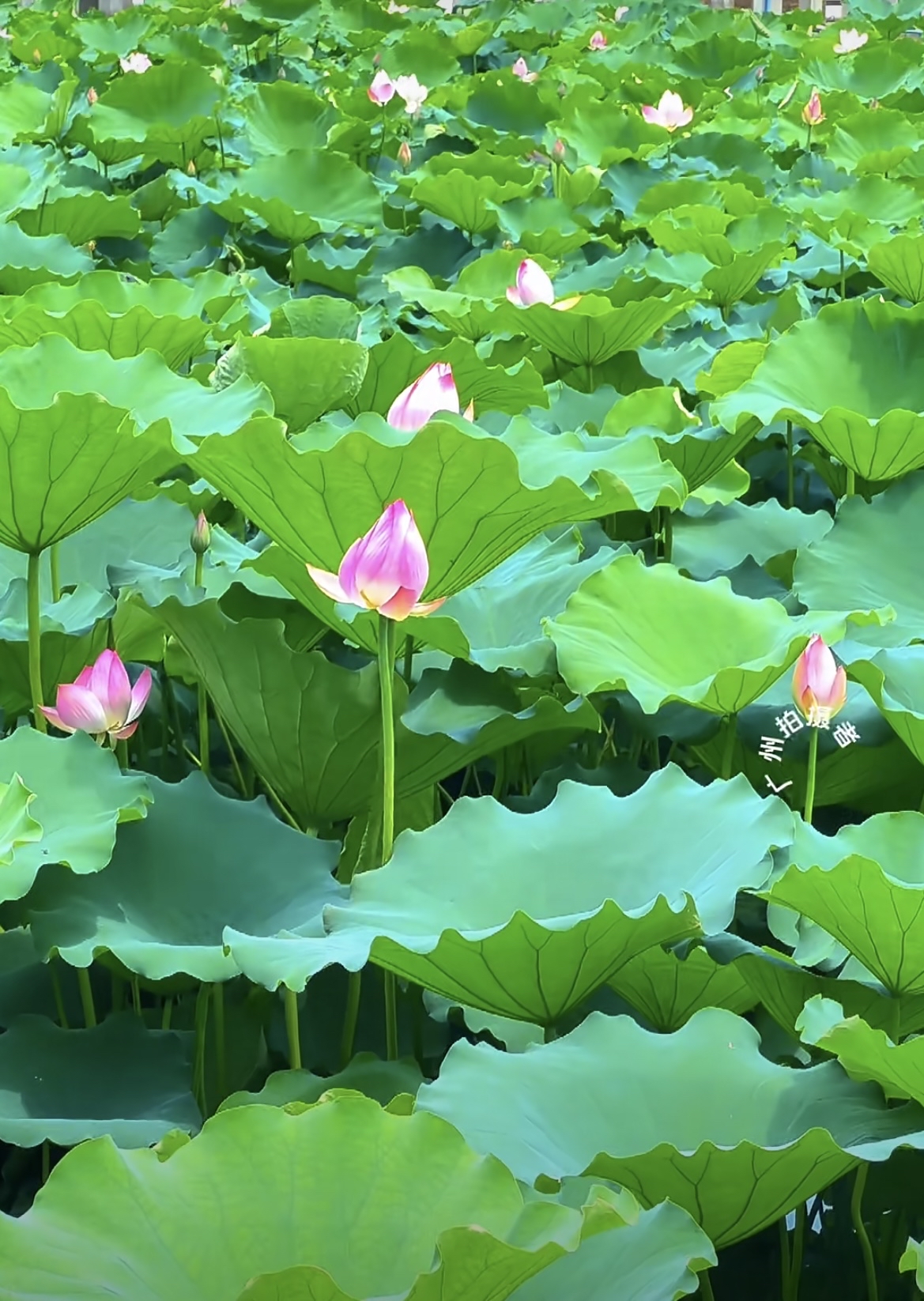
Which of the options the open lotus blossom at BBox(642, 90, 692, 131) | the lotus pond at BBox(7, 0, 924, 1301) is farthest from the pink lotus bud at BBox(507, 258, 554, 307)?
the open lotus blossom at BBox(642, 90, 692, 131)

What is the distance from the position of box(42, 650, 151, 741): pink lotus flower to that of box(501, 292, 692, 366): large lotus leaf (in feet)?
2.25

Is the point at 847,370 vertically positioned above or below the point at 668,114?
above

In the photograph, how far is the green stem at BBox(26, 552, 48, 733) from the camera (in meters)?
0.89

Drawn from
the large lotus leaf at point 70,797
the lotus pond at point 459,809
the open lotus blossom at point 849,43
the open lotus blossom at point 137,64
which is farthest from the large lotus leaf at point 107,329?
the open lotus blossom at point 849,43

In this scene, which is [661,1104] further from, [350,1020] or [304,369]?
[304,369]

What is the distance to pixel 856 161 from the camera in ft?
8.66

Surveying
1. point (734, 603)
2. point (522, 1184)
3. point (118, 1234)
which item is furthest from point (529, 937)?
point (734, 603)

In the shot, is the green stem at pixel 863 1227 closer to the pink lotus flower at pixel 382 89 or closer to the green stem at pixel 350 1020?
the green stem at pixel 350 1020

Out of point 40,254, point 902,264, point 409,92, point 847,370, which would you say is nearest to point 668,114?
point 409,92

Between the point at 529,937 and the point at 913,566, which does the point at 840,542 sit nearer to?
the point at 913,566

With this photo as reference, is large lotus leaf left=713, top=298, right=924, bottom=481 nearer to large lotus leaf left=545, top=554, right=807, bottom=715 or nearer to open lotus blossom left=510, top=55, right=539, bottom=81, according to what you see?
large lotus leaf left=545, top=554, right=807, bottom=715

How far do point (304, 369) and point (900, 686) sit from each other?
528 mm

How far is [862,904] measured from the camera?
67cm

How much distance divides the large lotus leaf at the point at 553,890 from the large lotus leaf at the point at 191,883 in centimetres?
7
